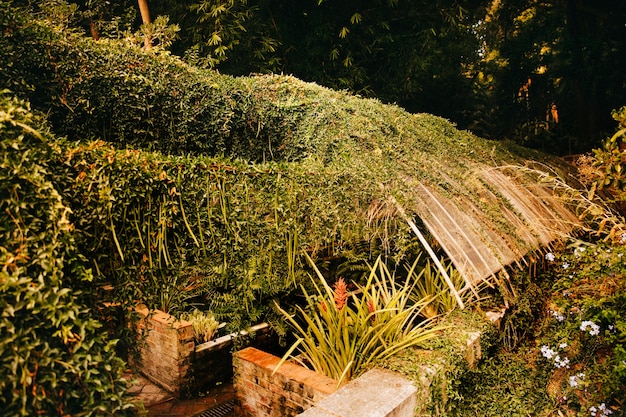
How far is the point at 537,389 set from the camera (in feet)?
10.8

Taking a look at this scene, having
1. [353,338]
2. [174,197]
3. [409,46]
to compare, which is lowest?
[353,338]

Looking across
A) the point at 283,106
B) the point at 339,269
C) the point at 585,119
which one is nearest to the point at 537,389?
the point at 339,269

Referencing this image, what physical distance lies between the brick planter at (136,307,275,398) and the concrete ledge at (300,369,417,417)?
1.18 m

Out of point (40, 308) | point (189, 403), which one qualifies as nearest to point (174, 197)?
point (40, 308)

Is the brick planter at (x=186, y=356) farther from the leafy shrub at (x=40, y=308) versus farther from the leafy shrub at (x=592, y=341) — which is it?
the leafy shrub at (x=592, y=341)

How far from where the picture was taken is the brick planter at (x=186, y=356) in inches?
145

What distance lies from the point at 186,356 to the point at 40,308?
243 centimetres

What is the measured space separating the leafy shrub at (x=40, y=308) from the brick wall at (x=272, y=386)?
1416 millimetres

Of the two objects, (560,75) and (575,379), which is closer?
(575,379)

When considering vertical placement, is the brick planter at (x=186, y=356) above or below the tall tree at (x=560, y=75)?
below

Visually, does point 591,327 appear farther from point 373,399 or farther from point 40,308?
point 40,308

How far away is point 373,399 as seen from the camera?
2.43 metres

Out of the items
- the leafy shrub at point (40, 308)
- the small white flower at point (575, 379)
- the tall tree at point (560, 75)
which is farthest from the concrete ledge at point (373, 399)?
the tall tree at point (560, 75)

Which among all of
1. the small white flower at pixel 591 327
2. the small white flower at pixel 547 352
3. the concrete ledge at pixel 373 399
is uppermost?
the small white flower at pixel 591 327
